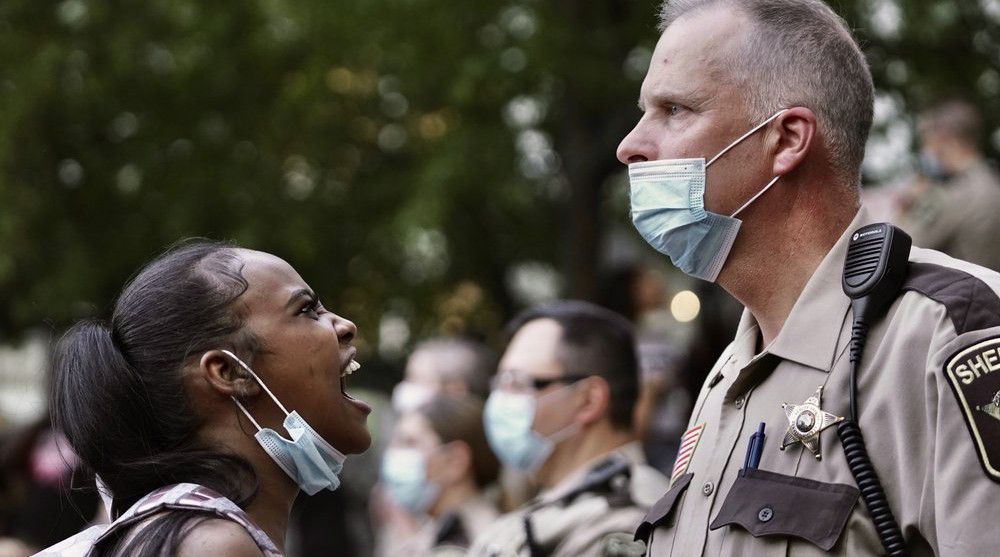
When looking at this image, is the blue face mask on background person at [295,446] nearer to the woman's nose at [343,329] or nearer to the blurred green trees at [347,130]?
the woman's nose at [343,329]

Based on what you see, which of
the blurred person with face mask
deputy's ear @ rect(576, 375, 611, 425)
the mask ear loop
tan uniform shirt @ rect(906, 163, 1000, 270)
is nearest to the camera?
the mask ear loop

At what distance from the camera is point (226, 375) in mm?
3592

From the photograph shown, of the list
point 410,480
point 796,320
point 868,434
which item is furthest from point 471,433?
point 868,434

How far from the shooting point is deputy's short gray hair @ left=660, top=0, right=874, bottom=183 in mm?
3477

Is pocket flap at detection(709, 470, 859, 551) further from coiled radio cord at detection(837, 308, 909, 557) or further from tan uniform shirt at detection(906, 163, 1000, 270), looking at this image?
tan uniform shirt at detection(906, 163, 1000, 270)

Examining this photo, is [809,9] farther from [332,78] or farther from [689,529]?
[332,78]

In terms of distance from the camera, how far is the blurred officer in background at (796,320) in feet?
9.48

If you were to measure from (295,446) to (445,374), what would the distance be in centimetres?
479

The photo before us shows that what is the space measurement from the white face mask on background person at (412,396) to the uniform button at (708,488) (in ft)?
15.8

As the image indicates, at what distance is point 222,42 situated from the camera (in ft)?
34.7

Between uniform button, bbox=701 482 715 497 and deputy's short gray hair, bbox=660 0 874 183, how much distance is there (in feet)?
2.62

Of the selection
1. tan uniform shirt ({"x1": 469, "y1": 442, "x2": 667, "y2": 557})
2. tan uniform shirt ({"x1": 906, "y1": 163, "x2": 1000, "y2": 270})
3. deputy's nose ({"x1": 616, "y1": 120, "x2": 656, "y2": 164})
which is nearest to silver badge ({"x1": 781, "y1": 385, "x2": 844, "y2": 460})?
deputy's nose ({"x1": 616, "y1": 120, "x2": 656, "y2": 164})

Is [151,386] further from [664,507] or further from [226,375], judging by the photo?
[664,507]

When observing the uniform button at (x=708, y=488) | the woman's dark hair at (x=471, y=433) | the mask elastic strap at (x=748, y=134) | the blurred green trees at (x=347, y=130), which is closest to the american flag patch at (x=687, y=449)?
the uniform button at (x=708, y=488)
